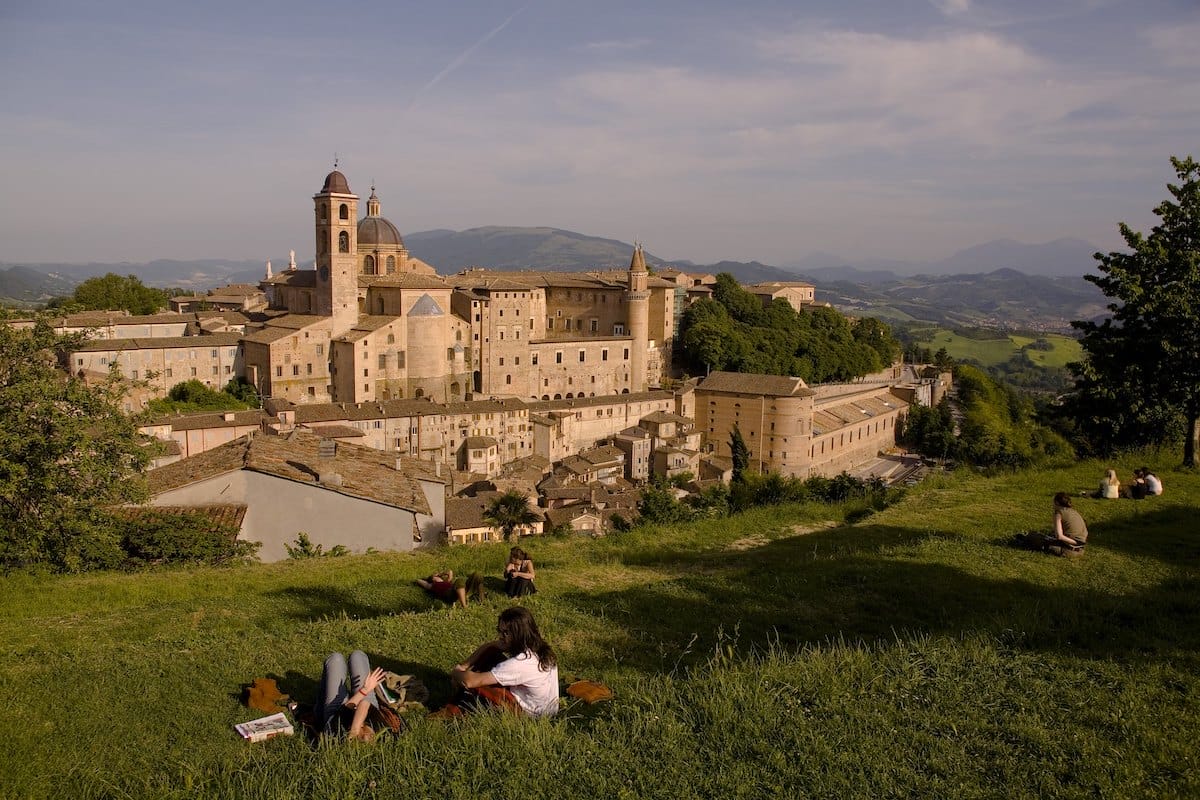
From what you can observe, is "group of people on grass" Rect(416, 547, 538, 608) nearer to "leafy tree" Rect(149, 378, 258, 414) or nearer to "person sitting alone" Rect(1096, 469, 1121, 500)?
"person sitting alone" Rect(1096, 469, 1121, 500)

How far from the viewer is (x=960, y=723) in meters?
4.61

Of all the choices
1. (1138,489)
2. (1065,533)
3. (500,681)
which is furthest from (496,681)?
(1138,489)

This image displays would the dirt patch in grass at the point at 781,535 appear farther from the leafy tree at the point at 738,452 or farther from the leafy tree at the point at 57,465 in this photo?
the leafy tree at the point at 738,452

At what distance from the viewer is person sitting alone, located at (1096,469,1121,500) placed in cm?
1166

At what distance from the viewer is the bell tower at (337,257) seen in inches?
1854

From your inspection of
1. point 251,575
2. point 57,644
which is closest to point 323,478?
point 251,575

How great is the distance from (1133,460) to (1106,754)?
1234 centimetres

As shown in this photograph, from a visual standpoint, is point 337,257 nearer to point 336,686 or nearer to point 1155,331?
point 1155,331

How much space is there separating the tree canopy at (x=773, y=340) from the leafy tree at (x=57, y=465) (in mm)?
52148

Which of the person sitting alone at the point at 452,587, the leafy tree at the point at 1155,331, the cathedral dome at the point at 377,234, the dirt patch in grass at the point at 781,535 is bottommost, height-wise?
the dirt patch in grass at the point at 781,535

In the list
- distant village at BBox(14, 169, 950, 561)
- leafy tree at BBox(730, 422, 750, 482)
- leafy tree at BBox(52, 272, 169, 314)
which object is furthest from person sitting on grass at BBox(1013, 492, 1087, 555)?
leafy tree at BBox(52, 272, 169, 314)

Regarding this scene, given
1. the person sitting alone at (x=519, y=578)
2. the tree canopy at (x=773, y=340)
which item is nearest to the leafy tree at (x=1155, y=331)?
the person sitting alone at (x=519, y=578)

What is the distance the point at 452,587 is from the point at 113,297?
63999 millimetres

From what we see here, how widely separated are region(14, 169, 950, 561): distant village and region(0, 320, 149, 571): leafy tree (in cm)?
1567
